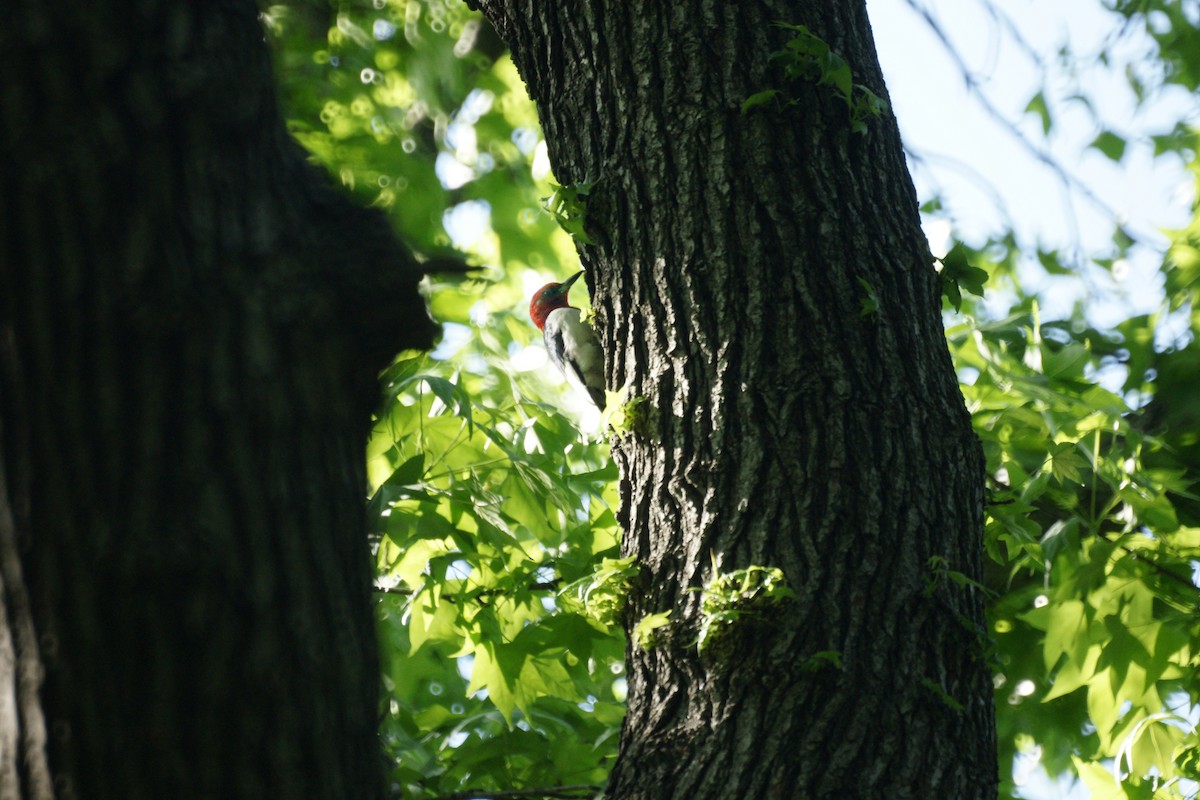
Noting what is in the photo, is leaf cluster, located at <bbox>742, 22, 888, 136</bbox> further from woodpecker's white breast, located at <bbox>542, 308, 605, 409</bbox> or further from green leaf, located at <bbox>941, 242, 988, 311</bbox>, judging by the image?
woodpecker's white breast, located at <bbox>542, 308, 605, 409</bbox>

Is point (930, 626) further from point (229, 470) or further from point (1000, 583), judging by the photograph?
point (1000, 583)

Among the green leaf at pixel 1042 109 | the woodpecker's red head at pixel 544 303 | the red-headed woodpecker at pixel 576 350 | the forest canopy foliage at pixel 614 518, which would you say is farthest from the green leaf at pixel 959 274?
the woodpecker's red head at pixel 544 303

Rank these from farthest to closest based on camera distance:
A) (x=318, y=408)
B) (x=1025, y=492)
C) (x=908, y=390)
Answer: (x=1025, y=492) < (x=908, y=390) < (x=318, y=408)

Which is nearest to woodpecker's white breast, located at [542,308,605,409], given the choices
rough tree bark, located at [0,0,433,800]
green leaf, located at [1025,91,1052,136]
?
green leaf, located at [1025,91,1052,136]

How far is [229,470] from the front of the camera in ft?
3.92

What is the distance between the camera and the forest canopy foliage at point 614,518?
2.57 m

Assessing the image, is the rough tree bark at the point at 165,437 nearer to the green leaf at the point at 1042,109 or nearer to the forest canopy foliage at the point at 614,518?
the forest canopy foliage at the point at 614,518

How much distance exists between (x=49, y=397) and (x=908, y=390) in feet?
4.88

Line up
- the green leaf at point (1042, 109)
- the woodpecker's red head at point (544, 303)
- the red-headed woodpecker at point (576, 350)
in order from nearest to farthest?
the red-headed woodpecker at point (576, 350), the green leaf at point (1042, 109), the woodpecker's red head at point (544, 303)

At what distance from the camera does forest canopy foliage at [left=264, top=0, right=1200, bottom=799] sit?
257 centimetres

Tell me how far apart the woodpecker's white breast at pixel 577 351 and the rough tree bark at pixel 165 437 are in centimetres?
237

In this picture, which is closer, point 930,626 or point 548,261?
point 930,626

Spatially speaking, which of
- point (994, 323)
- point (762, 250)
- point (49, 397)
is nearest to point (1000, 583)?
point (994, 323)

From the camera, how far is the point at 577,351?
12.6 ft
